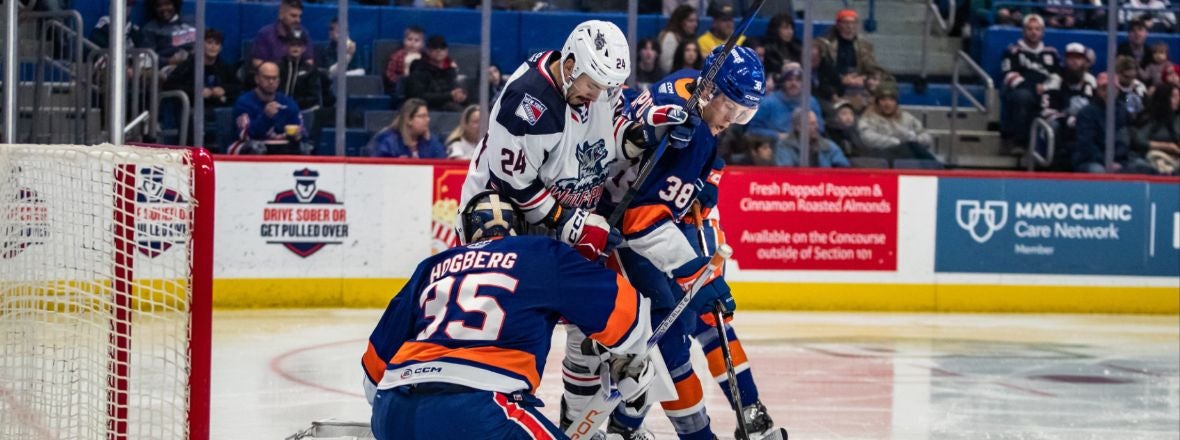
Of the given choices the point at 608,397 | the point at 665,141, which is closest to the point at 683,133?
the point at 665,141

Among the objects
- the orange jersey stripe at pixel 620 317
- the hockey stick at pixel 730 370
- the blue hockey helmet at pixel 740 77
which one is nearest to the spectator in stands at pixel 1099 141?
the hockey stick at pixel 730 370

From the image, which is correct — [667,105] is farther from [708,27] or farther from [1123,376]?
[708,27]

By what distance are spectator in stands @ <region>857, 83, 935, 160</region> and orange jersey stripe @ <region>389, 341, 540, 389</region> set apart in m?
5.88

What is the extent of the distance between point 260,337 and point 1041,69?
480cm

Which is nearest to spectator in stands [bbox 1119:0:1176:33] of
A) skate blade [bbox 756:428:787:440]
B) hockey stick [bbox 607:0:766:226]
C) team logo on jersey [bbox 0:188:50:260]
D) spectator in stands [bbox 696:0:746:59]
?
spectator in stands [bbox 696:0:746:59]

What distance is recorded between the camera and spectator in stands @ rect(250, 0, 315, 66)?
25.4 feet

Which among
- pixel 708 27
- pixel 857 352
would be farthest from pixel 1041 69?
pixel 857 352

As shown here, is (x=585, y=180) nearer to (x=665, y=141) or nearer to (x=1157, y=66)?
(x=665, y=141)

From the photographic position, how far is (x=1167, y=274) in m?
8.75

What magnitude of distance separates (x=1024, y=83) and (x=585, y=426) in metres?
5.92

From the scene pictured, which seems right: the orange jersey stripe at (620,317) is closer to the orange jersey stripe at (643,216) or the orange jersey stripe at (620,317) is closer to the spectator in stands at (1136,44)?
the orange jersey stripe at (643,216)

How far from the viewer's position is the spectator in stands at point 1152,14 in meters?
8.72

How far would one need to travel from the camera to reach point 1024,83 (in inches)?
348

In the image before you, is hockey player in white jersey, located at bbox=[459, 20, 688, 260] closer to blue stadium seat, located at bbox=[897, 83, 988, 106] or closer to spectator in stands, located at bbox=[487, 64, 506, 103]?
spectator in stands, located at bbox=[487, 64, 506, 103]
